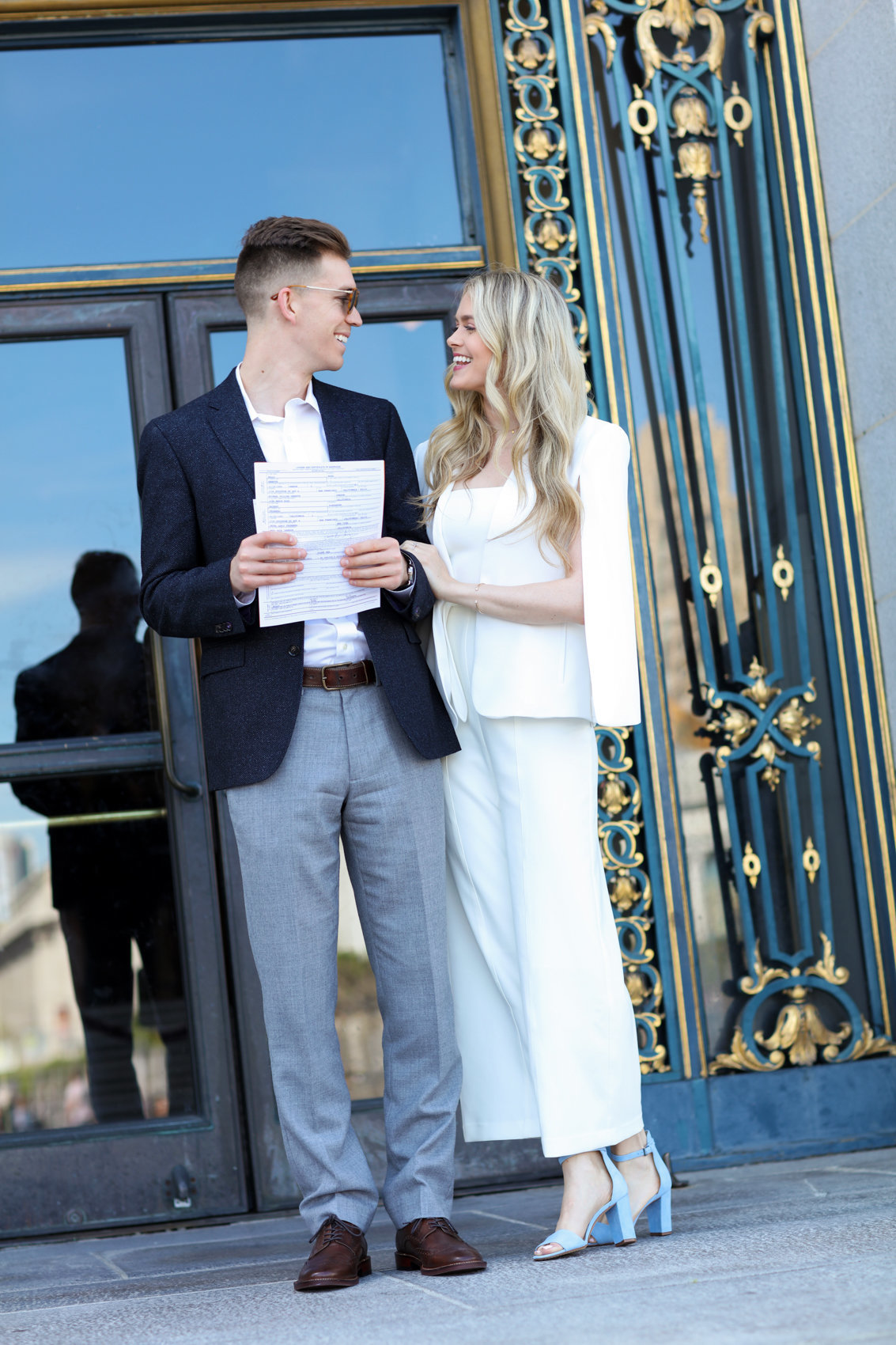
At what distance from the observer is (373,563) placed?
101 inches

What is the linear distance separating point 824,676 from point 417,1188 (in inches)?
73.0

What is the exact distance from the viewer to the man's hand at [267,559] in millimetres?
2457

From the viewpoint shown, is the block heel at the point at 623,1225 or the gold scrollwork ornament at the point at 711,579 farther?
the gold scrollwork ornament at the point at 711,579

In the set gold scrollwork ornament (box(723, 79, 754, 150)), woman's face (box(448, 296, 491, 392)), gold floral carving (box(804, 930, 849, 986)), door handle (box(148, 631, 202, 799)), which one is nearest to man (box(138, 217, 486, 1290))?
woman's face (box(448, 296, 491, 392))

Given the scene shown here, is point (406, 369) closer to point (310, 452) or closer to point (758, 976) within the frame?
point (310, 452)

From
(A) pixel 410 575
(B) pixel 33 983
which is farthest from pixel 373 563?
(B) pixel 33 983

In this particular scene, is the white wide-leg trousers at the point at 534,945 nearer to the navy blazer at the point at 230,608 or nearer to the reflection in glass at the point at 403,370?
the navy blazer at the point at 230,608

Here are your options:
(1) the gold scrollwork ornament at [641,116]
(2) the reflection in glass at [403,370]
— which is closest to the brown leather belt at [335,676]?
(2) the reflection in glass at [403,370]

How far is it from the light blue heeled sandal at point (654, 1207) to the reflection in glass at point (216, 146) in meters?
2.38

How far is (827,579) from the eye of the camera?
12.6 ft

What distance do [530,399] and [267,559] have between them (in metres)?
0.66

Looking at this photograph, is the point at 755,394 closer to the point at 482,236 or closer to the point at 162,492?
the point at 482,236

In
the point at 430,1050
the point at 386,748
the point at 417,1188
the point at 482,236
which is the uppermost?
the point at 482,236

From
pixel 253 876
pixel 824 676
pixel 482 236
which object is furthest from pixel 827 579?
pixel 253 876
